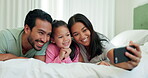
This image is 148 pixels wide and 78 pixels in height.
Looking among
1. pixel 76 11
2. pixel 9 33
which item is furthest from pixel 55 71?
pixel 76 11

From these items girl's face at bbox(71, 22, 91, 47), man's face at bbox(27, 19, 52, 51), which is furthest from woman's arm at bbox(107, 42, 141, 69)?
man's face at bbox(27, 19, 52, 51)

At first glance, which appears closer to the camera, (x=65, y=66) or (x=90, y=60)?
(x=65, y=66)

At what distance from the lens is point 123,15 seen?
2.50 m

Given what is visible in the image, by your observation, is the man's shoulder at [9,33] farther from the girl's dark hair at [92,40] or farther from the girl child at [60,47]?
the girl's dark hair at [92,40]

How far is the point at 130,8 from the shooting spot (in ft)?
7.77

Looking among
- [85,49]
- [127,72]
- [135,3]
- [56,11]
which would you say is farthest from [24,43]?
[135,3]

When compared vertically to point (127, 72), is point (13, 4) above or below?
above

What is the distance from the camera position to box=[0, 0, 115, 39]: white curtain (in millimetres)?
2488

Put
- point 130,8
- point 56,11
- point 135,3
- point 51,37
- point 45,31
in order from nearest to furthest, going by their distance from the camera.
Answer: point 45,31
point 51,37
point 135,3
point 130,8
point 56,11

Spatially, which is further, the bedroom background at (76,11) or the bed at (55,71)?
the bedroom background at (76,11)

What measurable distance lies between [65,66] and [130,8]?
2027 millimetres

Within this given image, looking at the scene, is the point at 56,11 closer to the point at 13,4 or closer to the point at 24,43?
the point at 13,4

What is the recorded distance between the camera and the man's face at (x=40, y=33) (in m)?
1.03

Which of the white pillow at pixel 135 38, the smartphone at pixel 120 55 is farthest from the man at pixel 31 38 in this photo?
the white pillow at pixel 135 38
